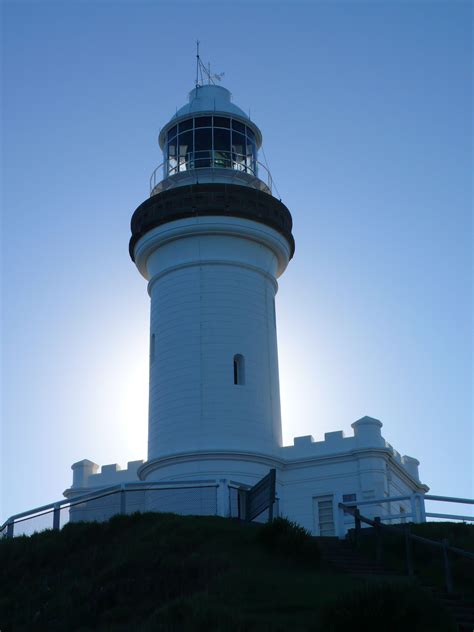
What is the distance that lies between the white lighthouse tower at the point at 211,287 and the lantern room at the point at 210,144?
4 centimetres

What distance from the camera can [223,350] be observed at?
93.6ft

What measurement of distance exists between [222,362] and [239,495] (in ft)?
20.8

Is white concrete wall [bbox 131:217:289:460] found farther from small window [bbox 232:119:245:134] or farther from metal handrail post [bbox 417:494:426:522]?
metal handrail post [bbox 417:494:426:522]

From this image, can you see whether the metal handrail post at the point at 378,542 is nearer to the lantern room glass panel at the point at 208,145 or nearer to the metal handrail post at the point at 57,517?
the metal handrail post at the point at 57,517

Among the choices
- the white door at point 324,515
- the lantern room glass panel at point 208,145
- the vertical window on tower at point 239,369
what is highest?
the lantern room glass panel at point 208,145

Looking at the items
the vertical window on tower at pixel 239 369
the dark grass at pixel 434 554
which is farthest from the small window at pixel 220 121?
the dark grass at pixel 434 554

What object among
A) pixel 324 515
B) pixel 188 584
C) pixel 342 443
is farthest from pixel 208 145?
pixel 188 584

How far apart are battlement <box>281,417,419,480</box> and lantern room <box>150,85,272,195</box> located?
8850 mm

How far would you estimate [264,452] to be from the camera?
91.3 ft

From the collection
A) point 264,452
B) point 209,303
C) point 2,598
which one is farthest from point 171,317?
point 2,598

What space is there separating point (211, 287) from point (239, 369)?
2.74 metres

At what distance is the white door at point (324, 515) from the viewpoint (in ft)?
89.2

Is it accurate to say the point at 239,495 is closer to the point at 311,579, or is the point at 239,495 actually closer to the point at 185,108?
the point at 311,579

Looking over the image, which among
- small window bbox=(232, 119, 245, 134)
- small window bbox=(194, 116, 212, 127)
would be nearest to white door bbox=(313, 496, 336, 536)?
small window bbox=(232, 119, 245, 134)
